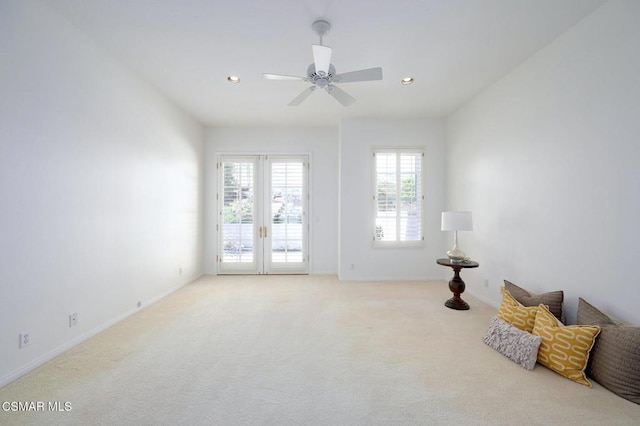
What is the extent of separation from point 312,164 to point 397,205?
1.88m

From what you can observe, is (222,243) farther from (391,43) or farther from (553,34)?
(553,34)

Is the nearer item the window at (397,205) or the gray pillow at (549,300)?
the gray pillow at (549,300)

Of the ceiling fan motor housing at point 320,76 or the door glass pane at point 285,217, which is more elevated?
the ceiling fan motor housing at point 320,76

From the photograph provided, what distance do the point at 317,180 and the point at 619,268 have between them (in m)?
4.29

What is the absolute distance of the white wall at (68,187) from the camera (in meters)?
→ 2.02

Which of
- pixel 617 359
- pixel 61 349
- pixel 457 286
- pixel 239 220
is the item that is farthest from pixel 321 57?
pixel 239 220

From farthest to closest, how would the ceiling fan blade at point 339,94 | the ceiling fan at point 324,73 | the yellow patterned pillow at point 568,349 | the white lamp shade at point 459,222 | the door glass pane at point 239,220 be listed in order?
the door glass pane at point 239,220 < the white lamp shade at point 459,222 < the ceiling fan blade at point 339,94 < the ceiling fan at point 324,73 < the yellow patterned pillow at point 568,349

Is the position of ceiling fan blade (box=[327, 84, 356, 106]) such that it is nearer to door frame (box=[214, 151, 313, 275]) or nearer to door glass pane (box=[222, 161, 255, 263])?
door frame (box=[214, 151, 313, 275])

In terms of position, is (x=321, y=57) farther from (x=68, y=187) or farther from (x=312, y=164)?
(x=312, y=164)

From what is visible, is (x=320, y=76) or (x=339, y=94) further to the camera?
(x=339, y=94)

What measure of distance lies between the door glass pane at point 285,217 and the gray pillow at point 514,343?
140 inches

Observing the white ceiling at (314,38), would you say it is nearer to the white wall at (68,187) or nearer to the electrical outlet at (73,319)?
the white wall at (68,187)

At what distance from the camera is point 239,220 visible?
5406 millimetres

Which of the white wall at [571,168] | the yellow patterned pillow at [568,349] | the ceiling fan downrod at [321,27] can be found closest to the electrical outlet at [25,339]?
the ceiling fan downrod at [321,27]
